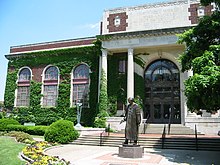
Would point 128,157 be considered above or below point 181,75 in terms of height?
below

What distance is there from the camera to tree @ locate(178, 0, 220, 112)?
33.9 ft

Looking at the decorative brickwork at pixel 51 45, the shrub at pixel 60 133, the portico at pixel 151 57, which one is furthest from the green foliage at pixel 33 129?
the decorative brickwork at pixel 51 45

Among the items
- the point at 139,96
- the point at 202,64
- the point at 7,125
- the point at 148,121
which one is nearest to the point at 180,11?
the point at 139,96

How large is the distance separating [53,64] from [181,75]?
14985 millimetres

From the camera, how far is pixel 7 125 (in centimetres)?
2262

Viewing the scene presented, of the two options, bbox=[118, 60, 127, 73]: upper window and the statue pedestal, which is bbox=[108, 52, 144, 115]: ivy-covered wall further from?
the statue pedestal

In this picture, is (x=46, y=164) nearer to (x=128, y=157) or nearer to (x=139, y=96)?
(x=128, y=157)

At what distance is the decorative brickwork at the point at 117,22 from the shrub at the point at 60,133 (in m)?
12.9

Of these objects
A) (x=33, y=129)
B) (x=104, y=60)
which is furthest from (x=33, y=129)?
(x=104, y=60)

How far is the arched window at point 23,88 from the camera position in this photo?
96.8 feet

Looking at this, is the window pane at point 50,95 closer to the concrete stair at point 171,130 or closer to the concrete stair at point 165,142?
the concrete stair at point 165,142

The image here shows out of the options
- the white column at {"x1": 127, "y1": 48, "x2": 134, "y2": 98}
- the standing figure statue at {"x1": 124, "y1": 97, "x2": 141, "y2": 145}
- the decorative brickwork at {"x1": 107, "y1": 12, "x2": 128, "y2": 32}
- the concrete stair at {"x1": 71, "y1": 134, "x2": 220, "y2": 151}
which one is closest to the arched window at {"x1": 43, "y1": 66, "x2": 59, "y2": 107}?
the decorative brickwork at {"x1": 107, "y1": 12, "x2": 128, "y2": 32}

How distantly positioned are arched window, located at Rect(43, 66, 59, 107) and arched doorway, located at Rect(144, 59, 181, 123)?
1065 centimetres

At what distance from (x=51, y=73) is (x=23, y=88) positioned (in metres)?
4.28
